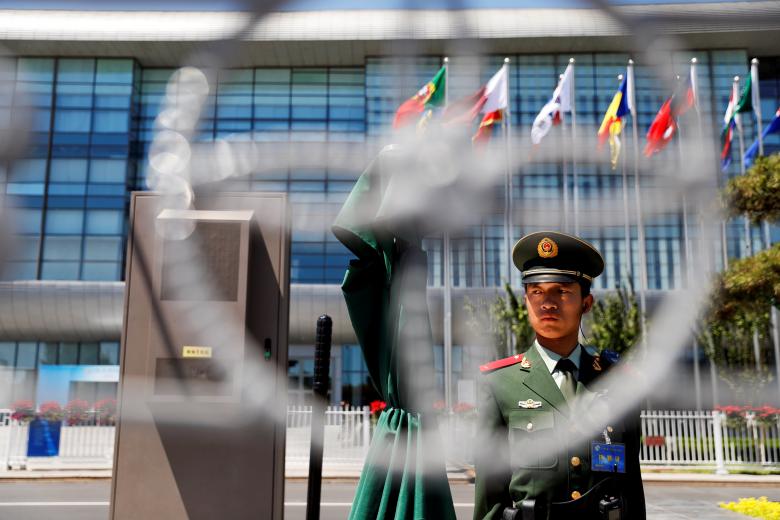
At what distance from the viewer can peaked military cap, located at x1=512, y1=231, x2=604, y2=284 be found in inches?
92.5

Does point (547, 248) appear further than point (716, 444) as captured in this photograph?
No

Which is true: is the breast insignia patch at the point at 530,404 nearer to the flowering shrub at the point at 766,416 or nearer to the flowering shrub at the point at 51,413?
the flowering shrub at the point at 51,413

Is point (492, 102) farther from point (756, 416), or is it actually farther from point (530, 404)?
point (756, 416)

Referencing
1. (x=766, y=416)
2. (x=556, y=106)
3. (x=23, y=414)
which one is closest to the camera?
(x=556, y=106)

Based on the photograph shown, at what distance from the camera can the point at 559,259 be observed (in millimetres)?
2381

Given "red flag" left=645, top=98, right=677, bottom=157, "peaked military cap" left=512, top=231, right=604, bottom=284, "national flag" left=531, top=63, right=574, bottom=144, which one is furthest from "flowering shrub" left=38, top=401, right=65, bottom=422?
"peaked military cap" left=512, top=231, right=604, bottom=284

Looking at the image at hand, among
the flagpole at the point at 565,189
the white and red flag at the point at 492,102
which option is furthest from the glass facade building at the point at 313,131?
the white and red flag at the point at 492,102

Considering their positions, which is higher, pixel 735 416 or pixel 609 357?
pixel 609 357

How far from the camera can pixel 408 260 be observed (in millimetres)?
2369

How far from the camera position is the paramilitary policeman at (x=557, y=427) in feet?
7.35

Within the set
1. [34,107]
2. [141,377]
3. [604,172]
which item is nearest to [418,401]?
[34,107]

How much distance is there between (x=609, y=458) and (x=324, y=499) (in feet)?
26.9

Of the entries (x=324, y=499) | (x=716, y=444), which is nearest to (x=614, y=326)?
(x=716, y=444)

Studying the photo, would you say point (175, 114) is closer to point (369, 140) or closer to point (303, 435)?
point (369, 140)
